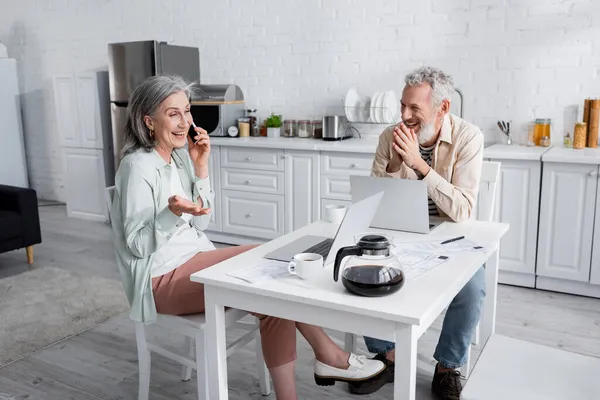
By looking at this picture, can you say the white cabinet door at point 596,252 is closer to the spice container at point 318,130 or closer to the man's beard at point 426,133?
the man's beard at point 426,133

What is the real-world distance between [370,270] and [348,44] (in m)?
3.35

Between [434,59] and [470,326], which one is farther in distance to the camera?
[434,59]

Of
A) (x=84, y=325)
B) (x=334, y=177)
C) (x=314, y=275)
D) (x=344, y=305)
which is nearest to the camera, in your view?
(x=344, y=305)

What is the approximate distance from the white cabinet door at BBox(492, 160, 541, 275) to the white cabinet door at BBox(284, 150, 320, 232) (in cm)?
127

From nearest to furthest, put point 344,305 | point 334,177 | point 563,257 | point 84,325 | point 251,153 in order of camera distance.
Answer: point 344,305
point 84,325
point 563,257
point 334,177
point 251,153

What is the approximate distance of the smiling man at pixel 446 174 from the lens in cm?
217

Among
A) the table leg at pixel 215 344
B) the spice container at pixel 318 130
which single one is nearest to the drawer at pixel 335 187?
the spice container at pixel 318 130

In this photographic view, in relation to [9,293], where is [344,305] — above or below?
above

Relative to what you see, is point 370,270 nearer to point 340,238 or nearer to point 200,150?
point 340,238

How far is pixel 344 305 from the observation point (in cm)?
140

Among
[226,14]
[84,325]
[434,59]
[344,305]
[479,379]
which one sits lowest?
[84,325]

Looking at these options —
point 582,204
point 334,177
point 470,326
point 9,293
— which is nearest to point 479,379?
point 470,326

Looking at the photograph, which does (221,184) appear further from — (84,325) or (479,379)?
(479,379)

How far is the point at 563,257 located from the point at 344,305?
8.03 feet
